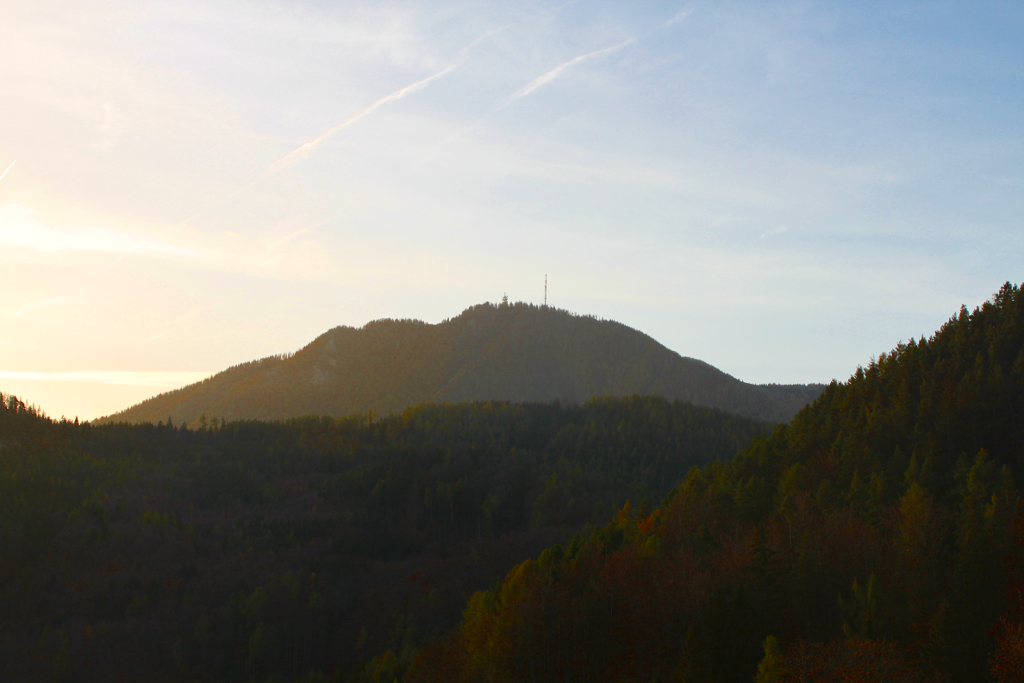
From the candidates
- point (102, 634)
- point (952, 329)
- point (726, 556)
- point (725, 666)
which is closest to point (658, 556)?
point (726, 556)

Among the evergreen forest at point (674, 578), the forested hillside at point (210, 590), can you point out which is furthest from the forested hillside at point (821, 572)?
the forested hillside at point (210, 590)

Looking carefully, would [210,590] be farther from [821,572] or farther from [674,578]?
[821,572]

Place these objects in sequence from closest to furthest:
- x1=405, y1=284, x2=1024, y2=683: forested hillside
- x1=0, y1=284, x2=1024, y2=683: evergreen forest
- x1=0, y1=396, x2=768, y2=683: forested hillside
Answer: x1=405, y1=284, x2=1024, y2=683: forested hillside
x1=0, y1=284, x2=1024, y2=683: evergreen forest
x1=0, y1=396, x2=768, y2=683: forested hillside

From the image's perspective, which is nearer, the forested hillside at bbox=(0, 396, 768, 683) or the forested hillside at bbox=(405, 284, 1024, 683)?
the forested hillside at bbox=(405, 284, 1024, 683)

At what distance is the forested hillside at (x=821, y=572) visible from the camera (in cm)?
5231

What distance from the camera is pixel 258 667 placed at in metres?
137

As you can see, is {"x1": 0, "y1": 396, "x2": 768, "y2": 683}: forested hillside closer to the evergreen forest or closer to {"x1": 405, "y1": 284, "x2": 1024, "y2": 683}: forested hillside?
the evergreen forest

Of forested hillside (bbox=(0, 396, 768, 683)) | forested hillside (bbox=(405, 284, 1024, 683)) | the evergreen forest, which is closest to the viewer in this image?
forested hillside (bbox=(405, 284, 1024, 683))

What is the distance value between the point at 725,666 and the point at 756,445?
204 ft

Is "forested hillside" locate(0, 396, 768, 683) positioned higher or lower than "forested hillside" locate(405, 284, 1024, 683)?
lower

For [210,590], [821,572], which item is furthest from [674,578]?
[210,590]

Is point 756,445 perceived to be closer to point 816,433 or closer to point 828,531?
point 816,433

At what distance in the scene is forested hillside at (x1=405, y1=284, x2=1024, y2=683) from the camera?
52312mm

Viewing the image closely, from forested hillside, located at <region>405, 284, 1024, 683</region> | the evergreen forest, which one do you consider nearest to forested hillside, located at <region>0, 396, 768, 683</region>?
the evergreen forest
